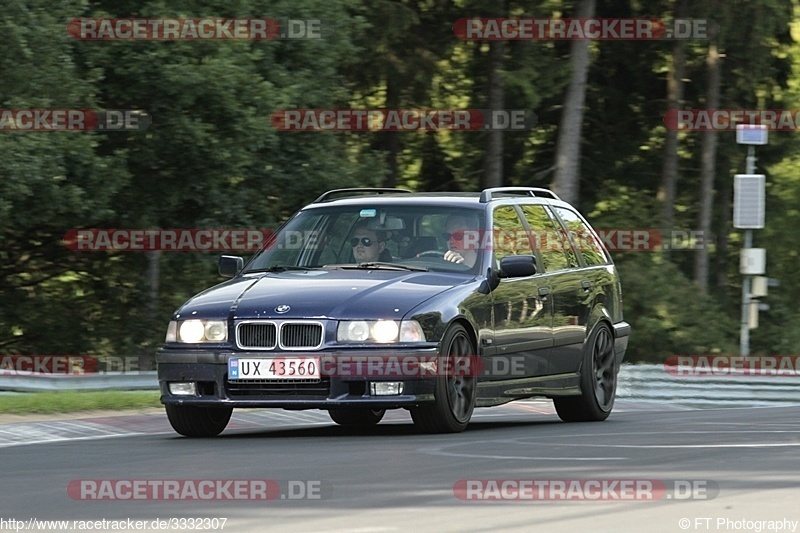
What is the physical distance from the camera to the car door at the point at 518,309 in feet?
42.3

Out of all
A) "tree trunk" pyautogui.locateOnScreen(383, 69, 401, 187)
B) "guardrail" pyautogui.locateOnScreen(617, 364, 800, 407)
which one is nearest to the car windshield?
"guardrail" pyautogui.locateOnScreen(617, 364, 800, 407)

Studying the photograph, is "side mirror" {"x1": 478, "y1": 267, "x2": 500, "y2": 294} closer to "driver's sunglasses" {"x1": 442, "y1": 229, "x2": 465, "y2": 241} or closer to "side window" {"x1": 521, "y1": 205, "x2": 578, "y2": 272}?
"driver's sunglasses" {"x1": 442, "y1": 229, "x2": 465, "y2": 241}

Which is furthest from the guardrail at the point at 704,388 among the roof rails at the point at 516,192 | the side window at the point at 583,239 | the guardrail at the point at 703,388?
the roof rails at the point at 516,192

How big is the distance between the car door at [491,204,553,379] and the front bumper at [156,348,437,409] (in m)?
1.22

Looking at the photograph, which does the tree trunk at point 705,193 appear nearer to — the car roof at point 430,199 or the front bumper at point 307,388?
the car roof at point 430,199

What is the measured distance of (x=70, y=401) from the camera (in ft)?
49.2

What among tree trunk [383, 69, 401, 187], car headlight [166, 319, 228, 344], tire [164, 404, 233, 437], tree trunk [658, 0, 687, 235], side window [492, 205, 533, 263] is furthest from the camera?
tree trunk [658, 0, 687, 235]

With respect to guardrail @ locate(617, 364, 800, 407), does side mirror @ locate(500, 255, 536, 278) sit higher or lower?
higher

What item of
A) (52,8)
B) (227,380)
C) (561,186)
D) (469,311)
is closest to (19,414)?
(227,380)

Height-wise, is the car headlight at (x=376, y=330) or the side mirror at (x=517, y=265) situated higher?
the side mirror at (x=517, y=265)

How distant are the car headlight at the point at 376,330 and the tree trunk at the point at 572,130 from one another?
25809mm

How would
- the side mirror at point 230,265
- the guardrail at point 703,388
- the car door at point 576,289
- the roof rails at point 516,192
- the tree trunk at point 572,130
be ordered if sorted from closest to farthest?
the side mirror at point 230,265
the roof rails at point 516,192
the car door at point 576,289
the guardrail at point 703,388
the tree trunk at point 572,130

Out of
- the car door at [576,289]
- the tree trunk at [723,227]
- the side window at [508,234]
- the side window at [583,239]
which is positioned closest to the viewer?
the side window at [508,234]

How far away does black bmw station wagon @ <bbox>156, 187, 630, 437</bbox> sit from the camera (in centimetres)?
1165
